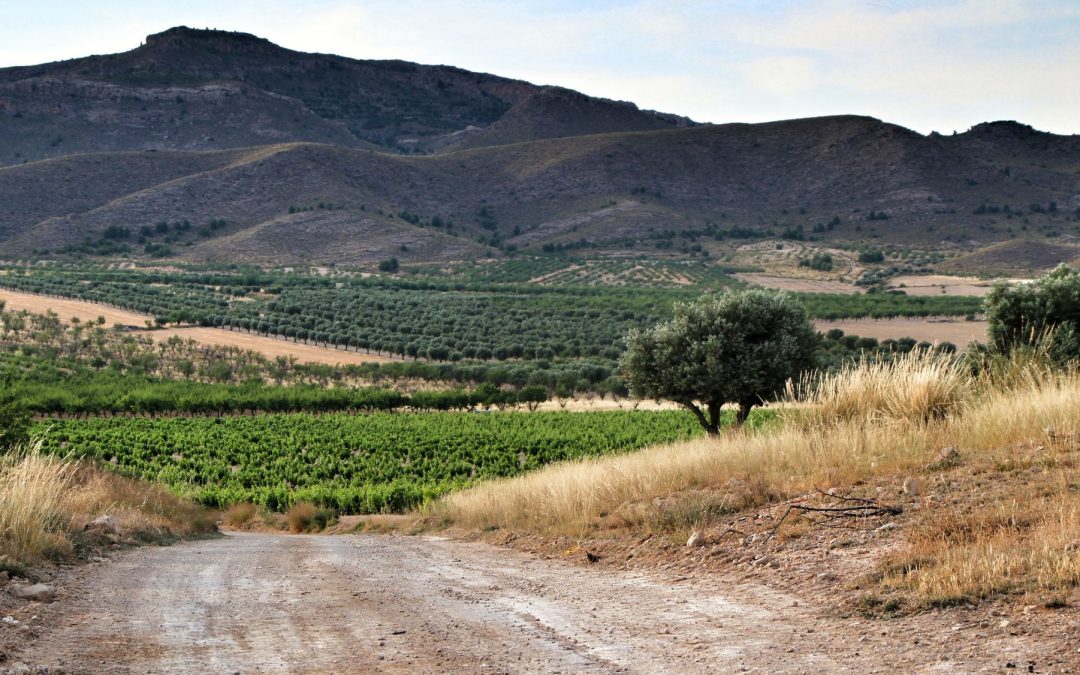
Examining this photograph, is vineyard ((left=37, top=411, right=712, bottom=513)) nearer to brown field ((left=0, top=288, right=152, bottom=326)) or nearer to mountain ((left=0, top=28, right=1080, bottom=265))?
brown field ((left=0, top=288, right=152, bottom=326))

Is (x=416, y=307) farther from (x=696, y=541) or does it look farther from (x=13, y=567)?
(x=13, y=567)

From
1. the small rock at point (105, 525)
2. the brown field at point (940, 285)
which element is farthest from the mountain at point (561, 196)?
the small rock at point (105, 525)

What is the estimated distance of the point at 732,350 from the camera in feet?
89.6

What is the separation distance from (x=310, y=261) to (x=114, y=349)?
2332 inches

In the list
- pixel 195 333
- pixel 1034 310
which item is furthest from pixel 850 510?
pixel 195 333

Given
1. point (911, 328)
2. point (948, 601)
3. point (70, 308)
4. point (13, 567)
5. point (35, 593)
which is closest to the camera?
point (948, 601)

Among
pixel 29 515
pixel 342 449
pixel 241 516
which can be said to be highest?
pixel 29 515

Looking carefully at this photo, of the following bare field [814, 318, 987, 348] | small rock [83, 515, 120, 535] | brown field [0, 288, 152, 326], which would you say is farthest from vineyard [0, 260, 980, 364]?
small rock [83, 515, 120, 535]

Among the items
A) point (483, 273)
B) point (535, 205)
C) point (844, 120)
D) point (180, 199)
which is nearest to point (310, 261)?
point (483, 273)

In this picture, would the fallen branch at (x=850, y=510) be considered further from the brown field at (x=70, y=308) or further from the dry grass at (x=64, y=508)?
the brown field at (x=70, y=308)

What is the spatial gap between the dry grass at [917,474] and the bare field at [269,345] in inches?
2646

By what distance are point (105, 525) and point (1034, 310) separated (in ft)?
53.5

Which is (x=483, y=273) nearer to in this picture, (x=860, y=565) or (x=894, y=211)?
(x=894, y=211)

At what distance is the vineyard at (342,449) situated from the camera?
36625 mm
